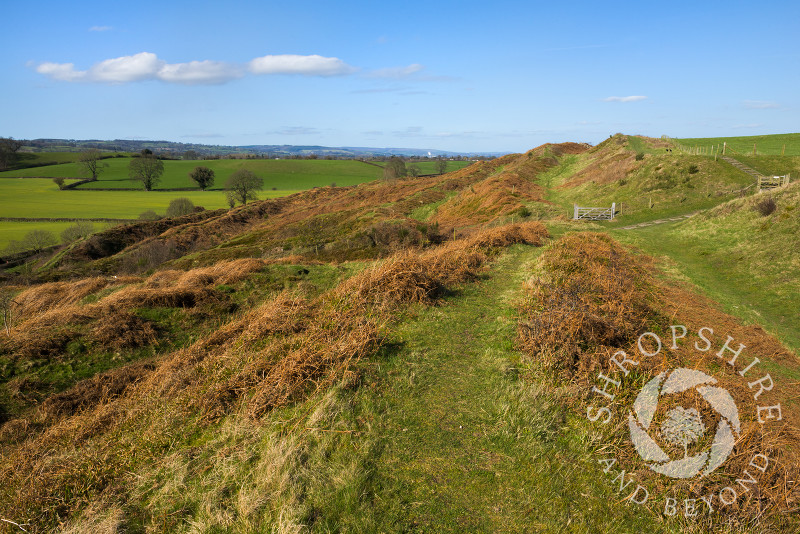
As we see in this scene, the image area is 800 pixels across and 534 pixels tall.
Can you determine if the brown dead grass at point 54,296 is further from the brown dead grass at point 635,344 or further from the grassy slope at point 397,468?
the brown dead grass at point 635,344

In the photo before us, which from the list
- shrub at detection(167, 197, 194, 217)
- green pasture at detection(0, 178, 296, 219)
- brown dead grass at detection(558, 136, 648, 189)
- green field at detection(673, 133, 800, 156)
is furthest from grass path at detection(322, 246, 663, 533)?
green pasture at detection(0, 178, 296, 219)

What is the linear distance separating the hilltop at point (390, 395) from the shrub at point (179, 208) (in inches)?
2196

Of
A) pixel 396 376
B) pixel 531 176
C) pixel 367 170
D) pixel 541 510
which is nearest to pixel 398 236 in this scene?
pixel 396 376

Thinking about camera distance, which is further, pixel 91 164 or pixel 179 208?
pixel 91 164

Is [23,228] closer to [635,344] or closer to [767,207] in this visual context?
[635,344]

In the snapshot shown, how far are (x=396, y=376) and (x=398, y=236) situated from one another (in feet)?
62.9

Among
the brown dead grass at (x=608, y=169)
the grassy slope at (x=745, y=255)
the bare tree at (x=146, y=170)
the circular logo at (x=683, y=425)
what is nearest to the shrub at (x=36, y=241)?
the bare tree at (x=146, y=170)

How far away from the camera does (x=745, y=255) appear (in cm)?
1794

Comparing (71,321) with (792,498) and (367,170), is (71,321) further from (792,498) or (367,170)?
(367,170)

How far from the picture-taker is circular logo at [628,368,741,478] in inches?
209

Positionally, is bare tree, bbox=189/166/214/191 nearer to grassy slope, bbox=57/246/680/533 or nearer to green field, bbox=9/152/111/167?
green field, bbox=9/152/111/167

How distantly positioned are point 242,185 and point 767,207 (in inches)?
3084

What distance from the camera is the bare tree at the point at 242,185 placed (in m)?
78.3

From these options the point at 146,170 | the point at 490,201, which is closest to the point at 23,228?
the point at 146,170
